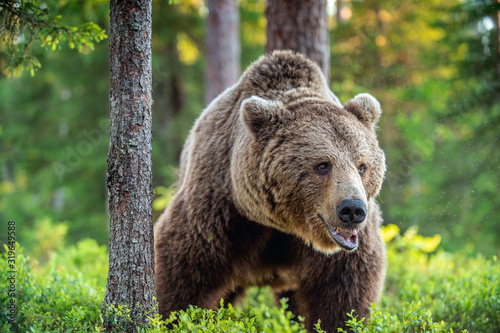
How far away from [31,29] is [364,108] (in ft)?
10.4

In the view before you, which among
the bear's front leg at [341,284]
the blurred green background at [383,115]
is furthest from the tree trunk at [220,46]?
the bear's front leg at [341,284]

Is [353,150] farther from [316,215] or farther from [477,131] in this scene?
[477,131]

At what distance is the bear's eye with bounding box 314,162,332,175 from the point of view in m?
3.50

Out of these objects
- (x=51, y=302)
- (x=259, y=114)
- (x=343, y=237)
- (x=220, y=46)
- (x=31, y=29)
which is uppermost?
(x=220, y=46)

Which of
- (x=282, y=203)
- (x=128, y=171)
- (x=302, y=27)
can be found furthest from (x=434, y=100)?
(x=128, y=171)

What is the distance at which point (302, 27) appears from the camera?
6340 mm

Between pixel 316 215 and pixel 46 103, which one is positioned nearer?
pixel 316 215

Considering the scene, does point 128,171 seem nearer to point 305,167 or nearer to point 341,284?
point 305,167

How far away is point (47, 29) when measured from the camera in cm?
429

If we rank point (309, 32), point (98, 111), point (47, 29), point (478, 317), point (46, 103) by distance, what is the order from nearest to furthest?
point (47, 29)
point (478, 317)
point (309, 32)
point (98, 111)
point (46, 103)

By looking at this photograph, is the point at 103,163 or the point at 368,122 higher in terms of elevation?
the point at 368,122

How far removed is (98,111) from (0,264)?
31.8 ft

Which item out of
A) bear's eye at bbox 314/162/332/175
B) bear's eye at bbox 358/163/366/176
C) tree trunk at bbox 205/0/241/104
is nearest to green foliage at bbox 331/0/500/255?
tree trunk at bbox 205/0/241/104

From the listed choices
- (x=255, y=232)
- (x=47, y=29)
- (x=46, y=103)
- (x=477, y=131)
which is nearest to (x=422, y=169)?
(x=477, y=131)
